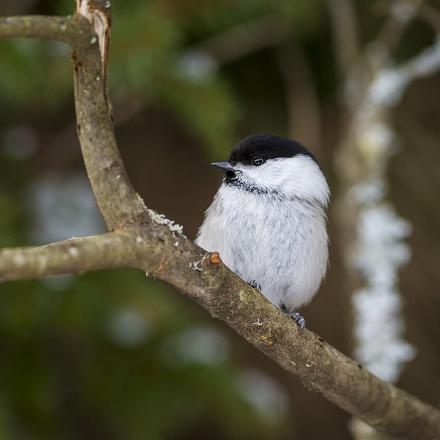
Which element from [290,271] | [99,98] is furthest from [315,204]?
[99,98]

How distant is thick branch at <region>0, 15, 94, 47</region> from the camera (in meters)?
0.88

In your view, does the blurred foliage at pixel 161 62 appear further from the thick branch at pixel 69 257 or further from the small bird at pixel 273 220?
the thick branch at pixel 69 257

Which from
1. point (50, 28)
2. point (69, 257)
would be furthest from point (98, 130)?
point (69, 257)

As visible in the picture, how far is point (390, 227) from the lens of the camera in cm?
180

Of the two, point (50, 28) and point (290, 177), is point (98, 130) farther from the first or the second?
point (290, 177)

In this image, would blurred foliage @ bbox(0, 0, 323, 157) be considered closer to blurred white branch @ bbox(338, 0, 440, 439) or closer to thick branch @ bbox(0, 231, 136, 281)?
blurred white branch @ bbox(338, 0, 440, 439)

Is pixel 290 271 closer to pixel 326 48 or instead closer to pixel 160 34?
pixel 160 34

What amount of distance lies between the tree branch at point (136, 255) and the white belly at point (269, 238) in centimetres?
31

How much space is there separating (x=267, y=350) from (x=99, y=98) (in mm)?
509

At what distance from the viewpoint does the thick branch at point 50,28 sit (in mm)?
879

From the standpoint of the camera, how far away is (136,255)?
3.06ft

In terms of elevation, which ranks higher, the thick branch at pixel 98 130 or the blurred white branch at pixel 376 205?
the blurred white branch at pixel 376 205

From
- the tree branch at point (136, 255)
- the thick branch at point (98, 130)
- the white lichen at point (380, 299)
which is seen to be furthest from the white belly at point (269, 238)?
the thick branch at point (98, 130)

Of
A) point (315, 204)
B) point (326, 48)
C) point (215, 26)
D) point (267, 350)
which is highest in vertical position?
point (326, 48)
